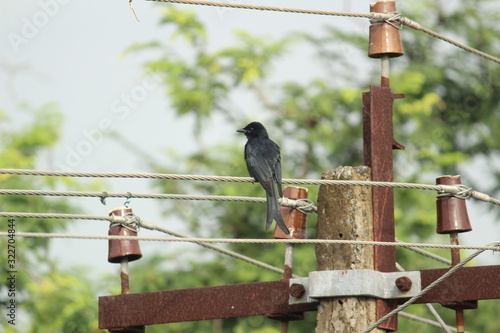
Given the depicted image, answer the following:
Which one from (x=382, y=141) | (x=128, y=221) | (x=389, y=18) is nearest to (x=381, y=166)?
(x=382, y=141)

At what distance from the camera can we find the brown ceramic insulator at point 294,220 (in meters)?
7.27

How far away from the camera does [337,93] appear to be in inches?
664

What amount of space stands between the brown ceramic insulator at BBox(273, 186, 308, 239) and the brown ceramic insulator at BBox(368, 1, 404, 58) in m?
1.20

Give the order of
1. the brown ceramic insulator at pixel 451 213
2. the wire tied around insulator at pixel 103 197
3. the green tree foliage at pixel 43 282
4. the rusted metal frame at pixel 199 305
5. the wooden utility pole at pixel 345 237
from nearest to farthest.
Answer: the wooden utility pole at pixel 345 237 → the wire tied around insulator at pixel 103 197 → the rusted metal frame at pixel 199 305 → the brown ceramic insulator at pixel 451 213 → the green tree foliage at pixel 43 282

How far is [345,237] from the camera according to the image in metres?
6.53

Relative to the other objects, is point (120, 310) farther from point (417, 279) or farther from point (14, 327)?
point (14, 327)

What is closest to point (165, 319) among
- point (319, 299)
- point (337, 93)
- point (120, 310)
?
point (120, 310)

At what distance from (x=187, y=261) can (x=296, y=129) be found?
3096 mm

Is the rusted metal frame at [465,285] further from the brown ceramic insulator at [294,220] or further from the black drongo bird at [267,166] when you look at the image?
the black drongo bird at [267,166]

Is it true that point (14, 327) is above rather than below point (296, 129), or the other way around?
below

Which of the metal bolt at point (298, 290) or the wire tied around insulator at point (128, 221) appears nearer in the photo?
the metal bolt at point (298, 290)

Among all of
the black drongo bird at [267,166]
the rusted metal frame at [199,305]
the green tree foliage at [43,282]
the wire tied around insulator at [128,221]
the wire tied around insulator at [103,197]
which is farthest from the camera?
the green tree foliage at [43,282]

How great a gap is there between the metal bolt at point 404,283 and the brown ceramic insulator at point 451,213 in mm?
740

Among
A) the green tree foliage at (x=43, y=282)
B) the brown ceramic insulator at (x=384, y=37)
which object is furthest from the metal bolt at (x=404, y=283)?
the green tree foliage at (x=43, y=282)
